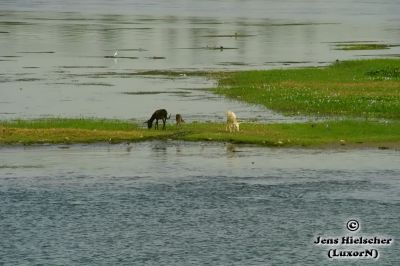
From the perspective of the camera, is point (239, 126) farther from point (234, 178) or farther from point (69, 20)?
point (69, 20)

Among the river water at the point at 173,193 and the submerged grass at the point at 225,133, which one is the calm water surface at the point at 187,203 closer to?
the river water at the point at 173,193

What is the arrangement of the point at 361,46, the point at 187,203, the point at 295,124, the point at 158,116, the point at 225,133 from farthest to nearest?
the point at 361,46
the point at 295,124
the point at 158,116
the point at 225,133
the point at 187,203

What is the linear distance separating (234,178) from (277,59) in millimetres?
57870

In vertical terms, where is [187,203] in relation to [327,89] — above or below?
below

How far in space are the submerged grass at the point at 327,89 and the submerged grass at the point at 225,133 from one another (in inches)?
204

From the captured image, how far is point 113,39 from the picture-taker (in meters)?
128

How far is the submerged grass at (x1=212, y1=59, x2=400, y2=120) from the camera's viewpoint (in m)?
58.2

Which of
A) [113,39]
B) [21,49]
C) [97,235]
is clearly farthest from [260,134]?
[113,39]

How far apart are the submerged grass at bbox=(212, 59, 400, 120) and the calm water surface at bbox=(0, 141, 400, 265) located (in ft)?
37.2

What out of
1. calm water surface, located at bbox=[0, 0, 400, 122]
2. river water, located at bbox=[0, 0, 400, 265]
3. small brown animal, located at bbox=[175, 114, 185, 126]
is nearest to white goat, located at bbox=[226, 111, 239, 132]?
river water, located at bbox=[0, 0, 400, 265]

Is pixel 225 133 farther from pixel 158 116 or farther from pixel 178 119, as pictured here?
pixel 158 116

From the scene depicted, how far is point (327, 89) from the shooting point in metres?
67.0

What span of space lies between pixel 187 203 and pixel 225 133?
13.9 metres

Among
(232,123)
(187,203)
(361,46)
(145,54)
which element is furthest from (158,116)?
(361,46)
